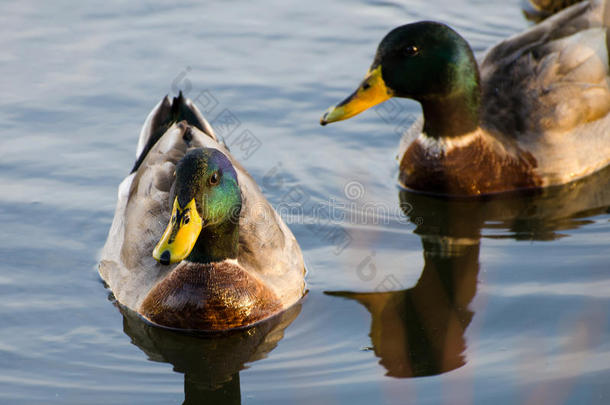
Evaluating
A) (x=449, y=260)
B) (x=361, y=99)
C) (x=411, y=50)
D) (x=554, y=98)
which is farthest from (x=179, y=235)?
(x=554, y=98)

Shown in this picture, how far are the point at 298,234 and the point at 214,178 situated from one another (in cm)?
161

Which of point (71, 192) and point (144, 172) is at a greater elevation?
point (144, 172)

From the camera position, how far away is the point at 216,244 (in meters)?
5.91

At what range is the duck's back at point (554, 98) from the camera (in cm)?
798

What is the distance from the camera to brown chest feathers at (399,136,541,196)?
7898 mm

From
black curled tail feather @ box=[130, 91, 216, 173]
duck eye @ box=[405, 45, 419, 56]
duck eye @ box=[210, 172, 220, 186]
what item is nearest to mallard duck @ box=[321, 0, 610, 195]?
duck eye @ box=[405, 45, 419, 56]

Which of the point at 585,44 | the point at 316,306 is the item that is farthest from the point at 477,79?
the point at 316,306

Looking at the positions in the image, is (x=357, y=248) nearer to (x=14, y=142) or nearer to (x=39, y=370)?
(x=39, y=370)

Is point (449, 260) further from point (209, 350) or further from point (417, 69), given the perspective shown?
point (209, 350)

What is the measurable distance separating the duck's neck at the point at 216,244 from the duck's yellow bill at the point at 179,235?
0.85ft

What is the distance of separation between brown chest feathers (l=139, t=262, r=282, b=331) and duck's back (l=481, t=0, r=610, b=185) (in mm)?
2862

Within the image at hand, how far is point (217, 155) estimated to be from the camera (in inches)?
227

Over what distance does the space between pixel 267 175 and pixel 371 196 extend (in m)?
0.83

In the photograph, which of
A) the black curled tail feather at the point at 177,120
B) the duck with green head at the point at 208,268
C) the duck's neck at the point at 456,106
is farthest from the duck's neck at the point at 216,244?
the duck's neck at the point at 456,106
